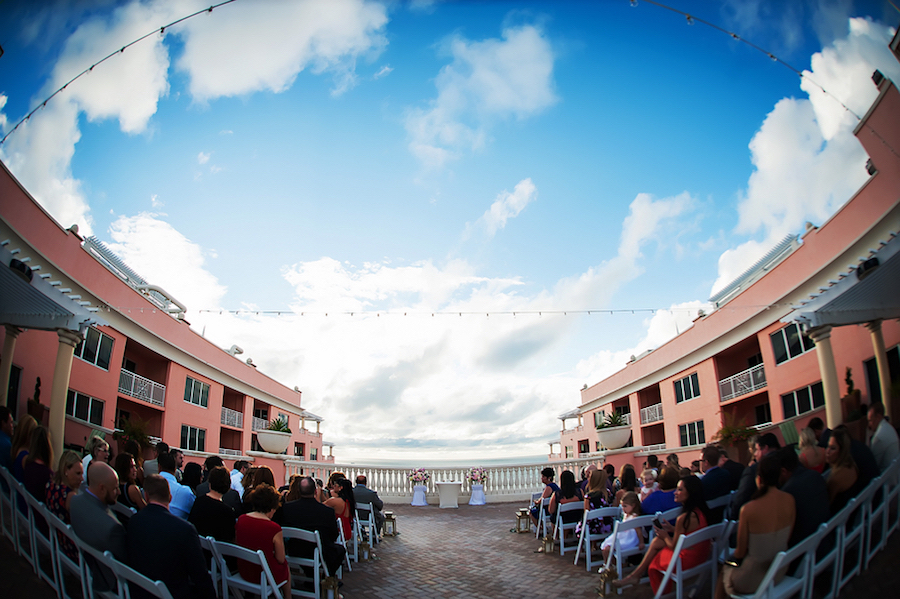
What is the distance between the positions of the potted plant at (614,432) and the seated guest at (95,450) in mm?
6650

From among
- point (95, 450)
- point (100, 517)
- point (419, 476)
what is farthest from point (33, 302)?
point (419, 476)

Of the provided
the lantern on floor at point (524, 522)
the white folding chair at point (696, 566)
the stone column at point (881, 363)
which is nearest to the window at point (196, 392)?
the white folding chair at point (696, 566)

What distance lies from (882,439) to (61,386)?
574 cm

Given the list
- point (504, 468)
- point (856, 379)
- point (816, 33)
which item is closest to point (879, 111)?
point (816, 33)

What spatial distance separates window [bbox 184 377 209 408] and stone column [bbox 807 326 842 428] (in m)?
5.43

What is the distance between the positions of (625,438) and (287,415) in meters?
5.57

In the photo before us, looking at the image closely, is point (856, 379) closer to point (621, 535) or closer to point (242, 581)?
point (621, 535)

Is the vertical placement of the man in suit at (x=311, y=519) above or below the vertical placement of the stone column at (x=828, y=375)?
below

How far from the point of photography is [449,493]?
15.7m

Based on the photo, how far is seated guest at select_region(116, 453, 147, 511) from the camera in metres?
3.74

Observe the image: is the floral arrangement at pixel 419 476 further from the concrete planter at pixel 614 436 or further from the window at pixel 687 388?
the window at pixel 687 388

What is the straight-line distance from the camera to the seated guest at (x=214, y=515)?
5.00 m

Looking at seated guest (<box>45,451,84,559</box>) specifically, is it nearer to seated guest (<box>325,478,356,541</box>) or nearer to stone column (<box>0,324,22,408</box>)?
stone column (<box>0,324,22,408</box>)

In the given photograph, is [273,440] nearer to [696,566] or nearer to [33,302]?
[33,302]
